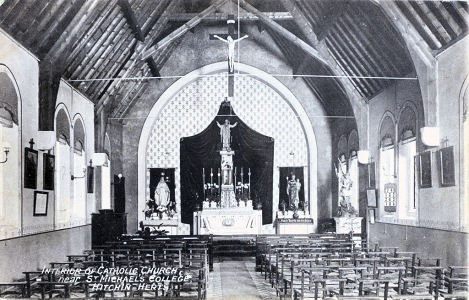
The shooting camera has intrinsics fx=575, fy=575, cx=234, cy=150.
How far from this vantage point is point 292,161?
2062 cm

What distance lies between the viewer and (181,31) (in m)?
16.3

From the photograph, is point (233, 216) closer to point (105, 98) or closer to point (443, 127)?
point (105, 98)

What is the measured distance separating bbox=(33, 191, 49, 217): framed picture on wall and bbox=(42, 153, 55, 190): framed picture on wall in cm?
20

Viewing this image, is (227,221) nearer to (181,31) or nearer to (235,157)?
(235,157)

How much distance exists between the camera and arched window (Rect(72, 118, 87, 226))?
577 inches

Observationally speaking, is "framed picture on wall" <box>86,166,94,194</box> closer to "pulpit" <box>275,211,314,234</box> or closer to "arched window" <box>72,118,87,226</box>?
"arched window" <box>72,118,87,226</box>

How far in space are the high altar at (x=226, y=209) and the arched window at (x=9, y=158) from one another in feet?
28.0

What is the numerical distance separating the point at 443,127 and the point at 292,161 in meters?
10.1

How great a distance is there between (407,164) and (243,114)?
7811 mm

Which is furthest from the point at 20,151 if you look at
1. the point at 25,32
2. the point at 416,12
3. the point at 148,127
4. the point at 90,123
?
the point at 148,127

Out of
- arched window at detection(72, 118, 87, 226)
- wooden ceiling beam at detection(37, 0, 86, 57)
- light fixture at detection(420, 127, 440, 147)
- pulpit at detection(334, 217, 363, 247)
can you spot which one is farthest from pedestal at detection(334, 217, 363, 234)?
wooden ceiling beam at detection(37, 0, 86, 57)

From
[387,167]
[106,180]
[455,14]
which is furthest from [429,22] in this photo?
[106,180]

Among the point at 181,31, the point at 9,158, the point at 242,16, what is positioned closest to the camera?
the point at 9,158

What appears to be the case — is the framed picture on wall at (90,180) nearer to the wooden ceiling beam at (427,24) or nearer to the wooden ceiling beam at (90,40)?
the wooden ceiling beam at (90,40)
